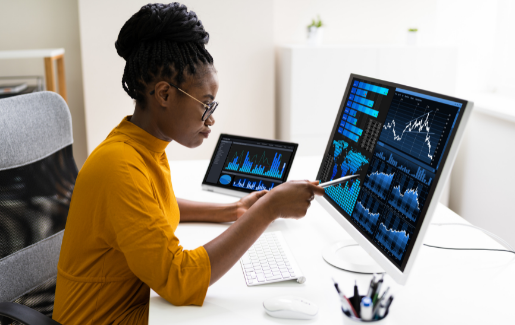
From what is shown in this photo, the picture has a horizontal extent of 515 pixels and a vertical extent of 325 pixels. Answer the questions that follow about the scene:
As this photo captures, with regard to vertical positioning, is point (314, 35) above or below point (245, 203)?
above

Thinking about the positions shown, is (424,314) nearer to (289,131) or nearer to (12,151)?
(12,151)

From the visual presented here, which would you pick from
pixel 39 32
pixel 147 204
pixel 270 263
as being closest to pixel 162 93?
pixel 147 204

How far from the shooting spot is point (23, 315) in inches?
38.4

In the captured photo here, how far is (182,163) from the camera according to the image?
1997 millimetres

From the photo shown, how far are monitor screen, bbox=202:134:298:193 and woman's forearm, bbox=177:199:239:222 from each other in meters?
0.20

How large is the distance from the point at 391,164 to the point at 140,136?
0.57m

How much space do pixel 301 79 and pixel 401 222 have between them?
7.41ft

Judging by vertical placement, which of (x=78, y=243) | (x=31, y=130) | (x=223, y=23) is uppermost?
(x=223, y=23)

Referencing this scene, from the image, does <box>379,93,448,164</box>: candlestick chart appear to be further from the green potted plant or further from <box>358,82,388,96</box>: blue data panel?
the green potted plant

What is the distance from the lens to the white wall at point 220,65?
3004mm

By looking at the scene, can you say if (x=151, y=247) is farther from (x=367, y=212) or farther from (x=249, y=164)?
(x=249, y=164)

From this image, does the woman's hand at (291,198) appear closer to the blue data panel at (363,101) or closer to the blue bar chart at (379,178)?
the blue bar chart at (379,178)

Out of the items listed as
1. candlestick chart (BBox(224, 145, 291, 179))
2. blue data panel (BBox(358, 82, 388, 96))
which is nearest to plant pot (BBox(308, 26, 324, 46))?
candlestick chart (BBox(224, 145, 291, 179))

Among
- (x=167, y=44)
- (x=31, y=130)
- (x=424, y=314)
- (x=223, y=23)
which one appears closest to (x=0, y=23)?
(x=223, y=23)
